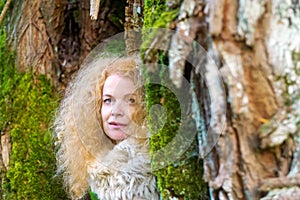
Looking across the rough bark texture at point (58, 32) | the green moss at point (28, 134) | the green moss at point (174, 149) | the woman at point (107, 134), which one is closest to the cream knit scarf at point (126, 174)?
the woman at point (107, 134)

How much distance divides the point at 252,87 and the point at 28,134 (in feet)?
3.76

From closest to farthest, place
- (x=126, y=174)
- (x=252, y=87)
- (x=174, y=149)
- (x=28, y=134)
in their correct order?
(x=252, y=87), (x=174, y=149), (x=126, y=174), (x=28, y=134)

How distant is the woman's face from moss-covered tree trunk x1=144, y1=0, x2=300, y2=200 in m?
0.53

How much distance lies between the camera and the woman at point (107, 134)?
1.36 metres

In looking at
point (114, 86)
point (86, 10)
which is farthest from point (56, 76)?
point (114, 86)

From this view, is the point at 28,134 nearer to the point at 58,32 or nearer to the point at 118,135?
the point at 58,32

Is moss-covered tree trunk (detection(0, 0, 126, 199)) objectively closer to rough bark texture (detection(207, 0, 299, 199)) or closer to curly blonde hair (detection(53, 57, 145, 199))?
Answer: curly blonde hair (detection(53, 57, 145, 199))

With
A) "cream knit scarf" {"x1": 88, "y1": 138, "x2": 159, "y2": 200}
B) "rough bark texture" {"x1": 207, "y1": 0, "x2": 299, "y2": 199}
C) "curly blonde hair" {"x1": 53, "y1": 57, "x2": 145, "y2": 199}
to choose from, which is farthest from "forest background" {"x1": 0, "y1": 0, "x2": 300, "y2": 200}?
"curly blonde hair" {"x1": 53, "y1": 57, "x2": 145, "y2": 199}

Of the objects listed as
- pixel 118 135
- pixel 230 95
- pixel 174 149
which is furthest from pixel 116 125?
pixel 230 95

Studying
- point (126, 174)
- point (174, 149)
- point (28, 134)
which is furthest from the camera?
point (28, 134)

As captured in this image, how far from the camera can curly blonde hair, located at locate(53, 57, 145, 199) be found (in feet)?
4.85

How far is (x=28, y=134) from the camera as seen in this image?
1.83 meters

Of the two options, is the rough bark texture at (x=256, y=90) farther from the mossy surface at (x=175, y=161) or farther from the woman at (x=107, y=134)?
the woman at (x=107, y=134)

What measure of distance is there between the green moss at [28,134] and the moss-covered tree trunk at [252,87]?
1061 mm
